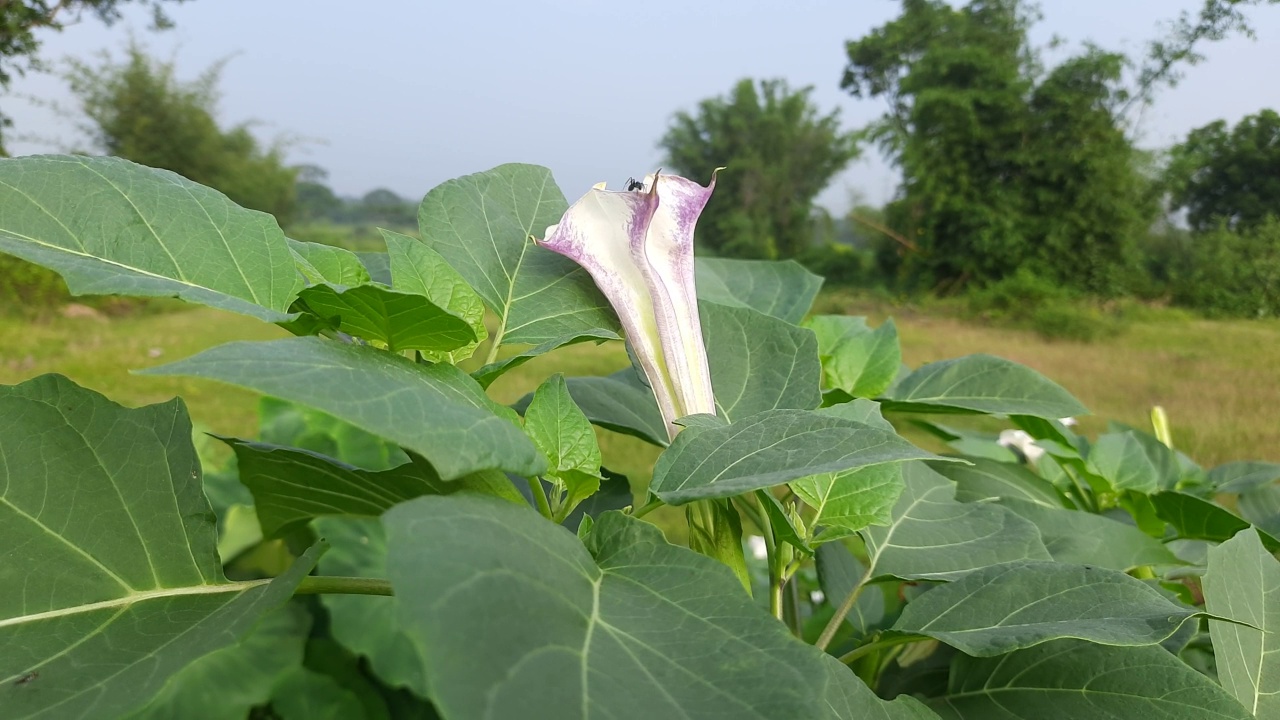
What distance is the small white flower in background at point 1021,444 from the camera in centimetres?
90

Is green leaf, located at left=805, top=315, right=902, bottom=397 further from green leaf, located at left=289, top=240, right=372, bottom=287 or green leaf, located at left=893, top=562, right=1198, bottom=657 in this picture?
green leaf, located at left=289, top=240, right=372, bottom=287

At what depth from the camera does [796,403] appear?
1.32 ft

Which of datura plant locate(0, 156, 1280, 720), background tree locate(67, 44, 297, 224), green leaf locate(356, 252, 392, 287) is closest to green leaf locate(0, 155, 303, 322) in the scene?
datura plant locate(0, 156, 1280, 720)

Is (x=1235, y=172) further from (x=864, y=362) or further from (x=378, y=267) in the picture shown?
(x=378, y=267)

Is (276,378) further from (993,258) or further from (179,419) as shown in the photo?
(993,258)

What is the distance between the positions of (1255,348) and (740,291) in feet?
5.89

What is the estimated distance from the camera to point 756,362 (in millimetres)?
445

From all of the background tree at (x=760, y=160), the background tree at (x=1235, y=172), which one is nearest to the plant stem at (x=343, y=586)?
the background tree at (x=1235, y=172)

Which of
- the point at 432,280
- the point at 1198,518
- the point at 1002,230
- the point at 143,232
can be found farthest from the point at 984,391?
the point at 1002,230

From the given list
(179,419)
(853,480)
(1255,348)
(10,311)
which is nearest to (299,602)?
(179,419)


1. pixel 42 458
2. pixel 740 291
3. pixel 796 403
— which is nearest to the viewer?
pixel 42 458

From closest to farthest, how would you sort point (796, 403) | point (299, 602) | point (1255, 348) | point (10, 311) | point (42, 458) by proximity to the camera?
point (42, 458), point (796, 403), point (299, 602), point (1255, 348), point (10, 311)

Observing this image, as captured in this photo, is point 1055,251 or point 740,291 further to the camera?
point 1055,251

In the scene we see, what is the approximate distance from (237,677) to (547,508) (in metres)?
0.59
